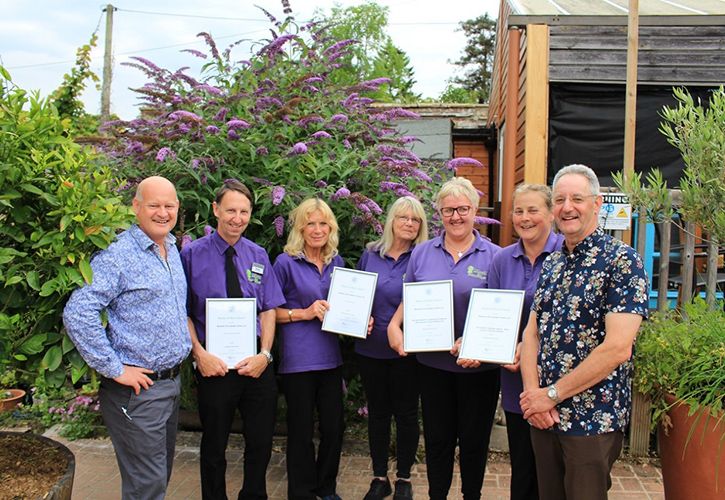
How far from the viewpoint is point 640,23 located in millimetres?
6539

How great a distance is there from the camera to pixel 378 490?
3.98m

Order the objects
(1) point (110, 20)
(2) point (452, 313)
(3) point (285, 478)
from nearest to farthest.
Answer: (2) point (452, 313)
(3) point (285, 478)
(1) point (110, 20)

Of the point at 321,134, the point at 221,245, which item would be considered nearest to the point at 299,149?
the point at 321,134

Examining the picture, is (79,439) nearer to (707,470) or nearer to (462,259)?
(462,259)

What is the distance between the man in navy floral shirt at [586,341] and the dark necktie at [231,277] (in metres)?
1.73

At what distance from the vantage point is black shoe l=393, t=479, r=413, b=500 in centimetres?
392

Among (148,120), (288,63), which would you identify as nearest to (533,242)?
(288,63)

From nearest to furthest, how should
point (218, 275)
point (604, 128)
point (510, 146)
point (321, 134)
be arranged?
point (218, 275) → point (321, 134) → point (604, 128) → point (510, 146)

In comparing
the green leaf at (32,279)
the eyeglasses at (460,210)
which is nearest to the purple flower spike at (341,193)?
the eyeglasses at (460,210)

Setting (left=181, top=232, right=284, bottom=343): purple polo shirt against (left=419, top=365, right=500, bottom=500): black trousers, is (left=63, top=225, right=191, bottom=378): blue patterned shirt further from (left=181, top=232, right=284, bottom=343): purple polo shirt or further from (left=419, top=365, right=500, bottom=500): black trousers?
(left=419, top=365, right=500, bottom=500): black trousers

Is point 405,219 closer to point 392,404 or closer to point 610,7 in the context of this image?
point 392,404

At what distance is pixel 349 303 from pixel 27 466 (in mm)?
1883

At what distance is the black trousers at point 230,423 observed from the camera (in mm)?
3473

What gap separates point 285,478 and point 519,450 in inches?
76.6
